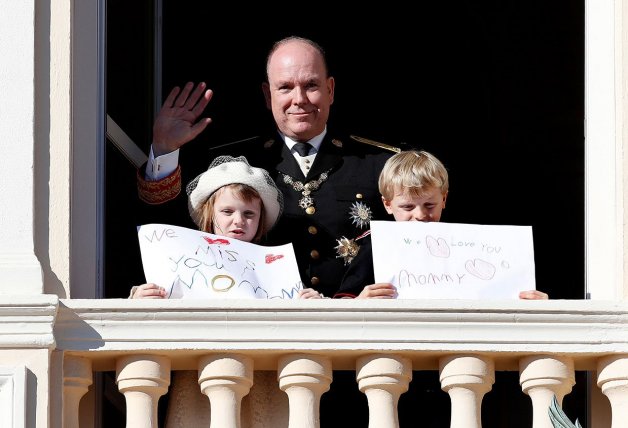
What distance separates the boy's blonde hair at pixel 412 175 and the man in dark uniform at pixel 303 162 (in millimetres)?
322

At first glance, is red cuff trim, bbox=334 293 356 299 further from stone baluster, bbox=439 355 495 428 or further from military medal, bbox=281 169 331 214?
stone baluster, bbox=439 355 495 428

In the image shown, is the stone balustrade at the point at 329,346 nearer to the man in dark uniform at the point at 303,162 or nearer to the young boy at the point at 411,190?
the young boy at the point at 411,190

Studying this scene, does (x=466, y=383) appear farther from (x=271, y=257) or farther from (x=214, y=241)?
(x=214, y=241)

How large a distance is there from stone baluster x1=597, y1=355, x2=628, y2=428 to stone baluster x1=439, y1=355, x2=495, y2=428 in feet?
1.03

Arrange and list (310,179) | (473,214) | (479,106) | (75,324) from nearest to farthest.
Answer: (75,324), (310,179), (473,214), (479,106)

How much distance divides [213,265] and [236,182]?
39 cm

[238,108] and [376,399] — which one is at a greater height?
[238,108]

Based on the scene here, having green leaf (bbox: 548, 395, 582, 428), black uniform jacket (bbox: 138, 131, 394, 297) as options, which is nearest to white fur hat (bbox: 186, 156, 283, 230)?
black uniform jacket (bbox: 138, 131, 394, 297)

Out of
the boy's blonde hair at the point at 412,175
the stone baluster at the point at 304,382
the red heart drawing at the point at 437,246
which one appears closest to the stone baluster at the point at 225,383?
the stone baluster at the point at 304,382

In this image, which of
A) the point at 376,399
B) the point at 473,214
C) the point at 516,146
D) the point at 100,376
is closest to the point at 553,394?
the point at 376,399

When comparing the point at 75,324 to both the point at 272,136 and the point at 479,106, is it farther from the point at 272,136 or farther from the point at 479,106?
the point at 479,106

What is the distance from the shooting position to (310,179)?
26.1 ft

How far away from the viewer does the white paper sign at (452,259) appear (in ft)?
23.4

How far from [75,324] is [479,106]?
402 cm
